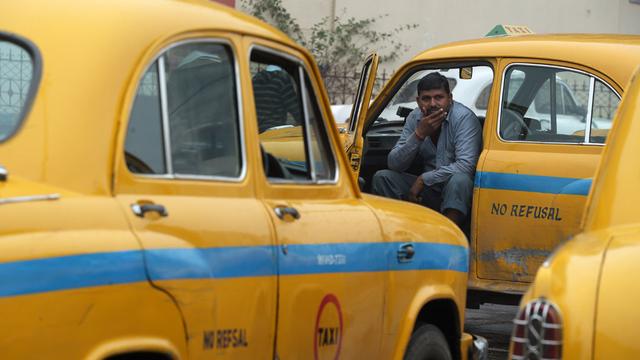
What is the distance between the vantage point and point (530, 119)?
815cm

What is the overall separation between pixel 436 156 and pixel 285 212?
402 centimetres

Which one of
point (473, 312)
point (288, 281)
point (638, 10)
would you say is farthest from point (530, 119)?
point (638, 10)

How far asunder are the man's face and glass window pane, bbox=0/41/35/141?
15.3ft

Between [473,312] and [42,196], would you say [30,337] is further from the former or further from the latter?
[473,312]

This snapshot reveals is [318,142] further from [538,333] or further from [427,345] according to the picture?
[538,333]

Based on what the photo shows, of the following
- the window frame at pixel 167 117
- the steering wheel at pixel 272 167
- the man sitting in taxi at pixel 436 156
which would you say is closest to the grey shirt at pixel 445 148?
the man sitting in taxi at pixel 436 156

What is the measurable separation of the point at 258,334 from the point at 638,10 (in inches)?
972

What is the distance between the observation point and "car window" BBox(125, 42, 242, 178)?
4203mm

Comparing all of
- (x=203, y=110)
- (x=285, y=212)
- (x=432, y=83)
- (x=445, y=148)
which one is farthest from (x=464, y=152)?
(x=203, y=110)

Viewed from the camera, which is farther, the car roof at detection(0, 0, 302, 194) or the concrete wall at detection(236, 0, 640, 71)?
the concrete wall at detection(236, 0, 640, 71)

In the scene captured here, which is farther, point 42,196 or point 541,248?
point 541,248

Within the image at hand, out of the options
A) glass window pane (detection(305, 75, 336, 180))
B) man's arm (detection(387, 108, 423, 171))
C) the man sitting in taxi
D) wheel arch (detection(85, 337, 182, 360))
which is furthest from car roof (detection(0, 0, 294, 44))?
man's arm (detection(387, 108, 423, 171))

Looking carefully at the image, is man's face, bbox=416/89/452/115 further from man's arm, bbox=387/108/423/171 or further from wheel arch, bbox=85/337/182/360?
wheel arch, bbox=85/337/182/360

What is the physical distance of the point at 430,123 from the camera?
8539mm
